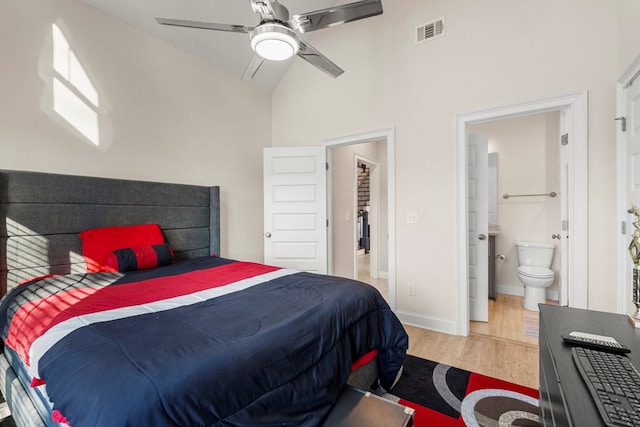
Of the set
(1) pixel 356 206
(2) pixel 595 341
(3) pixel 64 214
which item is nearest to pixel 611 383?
(2) pixel 595 341

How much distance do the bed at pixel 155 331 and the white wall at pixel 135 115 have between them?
261 millimetres

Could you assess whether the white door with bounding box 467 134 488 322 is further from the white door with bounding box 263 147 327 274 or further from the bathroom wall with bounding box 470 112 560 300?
the white door with bounding box 263 147 327 274

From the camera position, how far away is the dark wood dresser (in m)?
0.67

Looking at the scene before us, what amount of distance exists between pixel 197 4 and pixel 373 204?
380cm

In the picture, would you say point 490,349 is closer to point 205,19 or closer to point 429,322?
point 429,322

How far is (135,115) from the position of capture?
269cm

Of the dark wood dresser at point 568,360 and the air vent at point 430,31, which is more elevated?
the air vent at point 430,31

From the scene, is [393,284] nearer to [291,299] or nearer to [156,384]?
[291,299]

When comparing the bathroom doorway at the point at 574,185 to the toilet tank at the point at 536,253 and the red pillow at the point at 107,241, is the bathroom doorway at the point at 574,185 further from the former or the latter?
the red pillow at the point at 107,241

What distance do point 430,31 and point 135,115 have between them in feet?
9.74

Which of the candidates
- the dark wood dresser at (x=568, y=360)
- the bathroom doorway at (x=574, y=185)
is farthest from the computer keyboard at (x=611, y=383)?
the bathroom doorway at (x=574, y=185)

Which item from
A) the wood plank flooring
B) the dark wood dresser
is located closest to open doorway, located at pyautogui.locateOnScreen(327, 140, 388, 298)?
the wood plank flooring

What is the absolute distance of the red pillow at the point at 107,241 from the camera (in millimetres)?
2188

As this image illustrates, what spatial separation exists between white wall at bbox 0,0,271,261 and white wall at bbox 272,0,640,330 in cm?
97
